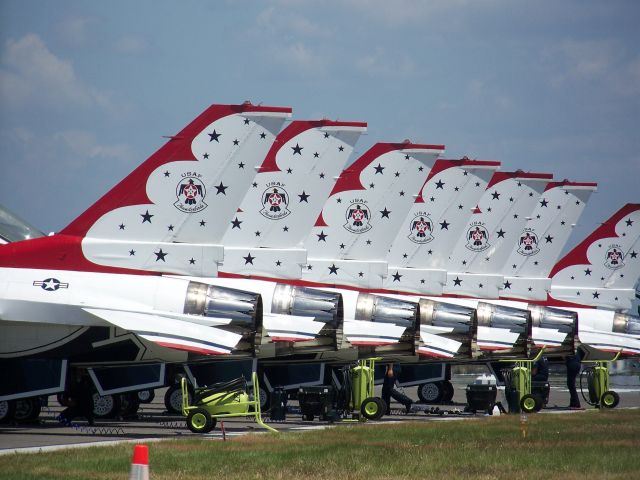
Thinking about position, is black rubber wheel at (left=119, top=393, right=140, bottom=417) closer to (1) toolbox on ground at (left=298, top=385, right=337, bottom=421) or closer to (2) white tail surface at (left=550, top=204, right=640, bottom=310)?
(1) toolbox on ground at (left=298, top=385, right=337, bottom=421)

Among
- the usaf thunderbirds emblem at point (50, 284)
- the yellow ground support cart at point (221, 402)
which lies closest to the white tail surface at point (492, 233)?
the yellow ground support cart at point (221, 402)

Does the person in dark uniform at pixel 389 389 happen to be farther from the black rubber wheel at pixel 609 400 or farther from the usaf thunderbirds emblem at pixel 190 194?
the usaf thunderbirds emblem at pixel 190 194

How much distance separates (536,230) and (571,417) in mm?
12990

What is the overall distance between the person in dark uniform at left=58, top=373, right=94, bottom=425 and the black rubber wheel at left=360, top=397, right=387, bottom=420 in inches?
226

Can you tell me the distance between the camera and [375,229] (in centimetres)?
2988

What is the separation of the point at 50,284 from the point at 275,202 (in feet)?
24.2

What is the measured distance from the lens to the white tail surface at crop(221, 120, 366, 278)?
26547 millimetres

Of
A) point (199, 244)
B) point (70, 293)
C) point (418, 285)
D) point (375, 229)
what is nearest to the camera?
point (70, 293)

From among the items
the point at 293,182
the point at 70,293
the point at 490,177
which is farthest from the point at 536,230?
the point at 70,293

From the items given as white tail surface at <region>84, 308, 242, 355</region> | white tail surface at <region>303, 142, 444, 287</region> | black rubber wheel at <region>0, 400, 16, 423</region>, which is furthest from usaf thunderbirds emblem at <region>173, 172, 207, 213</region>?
white tail surface at <region>303, 142, 444, 287</region>

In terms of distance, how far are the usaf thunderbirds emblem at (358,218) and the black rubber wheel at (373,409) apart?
6175 mm

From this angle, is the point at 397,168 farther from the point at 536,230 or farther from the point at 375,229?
the point at 536,230

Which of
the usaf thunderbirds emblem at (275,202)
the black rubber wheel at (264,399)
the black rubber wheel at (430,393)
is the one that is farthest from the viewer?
the black rubber wheel at (430,393)

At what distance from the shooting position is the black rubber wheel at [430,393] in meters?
33.8
